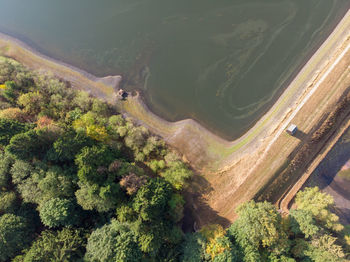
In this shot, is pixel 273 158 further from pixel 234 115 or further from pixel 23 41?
pixel 23 41

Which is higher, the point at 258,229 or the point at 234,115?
the point at 234,115

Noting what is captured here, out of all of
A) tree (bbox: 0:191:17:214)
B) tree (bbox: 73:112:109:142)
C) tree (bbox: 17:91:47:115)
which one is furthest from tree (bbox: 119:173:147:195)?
tree (bbox: 17:91:47:115)

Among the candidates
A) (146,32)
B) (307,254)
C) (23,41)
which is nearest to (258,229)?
(307,254)

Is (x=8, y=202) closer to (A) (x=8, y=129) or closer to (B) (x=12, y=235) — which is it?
(B) (x=12, y=235)

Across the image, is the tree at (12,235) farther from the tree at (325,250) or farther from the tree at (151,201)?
the tree at (325,250)

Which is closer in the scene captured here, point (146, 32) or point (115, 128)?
point (115, 128)

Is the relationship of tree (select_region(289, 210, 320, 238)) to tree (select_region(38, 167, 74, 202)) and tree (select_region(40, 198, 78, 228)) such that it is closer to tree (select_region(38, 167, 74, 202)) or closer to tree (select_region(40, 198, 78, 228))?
tree (select_region(40, 198, 78, 228))

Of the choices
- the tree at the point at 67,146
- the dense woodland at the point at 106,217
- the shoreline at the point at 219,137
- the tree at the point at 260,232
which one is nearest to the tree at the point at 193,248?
the dense woodland at the point at 106,217
